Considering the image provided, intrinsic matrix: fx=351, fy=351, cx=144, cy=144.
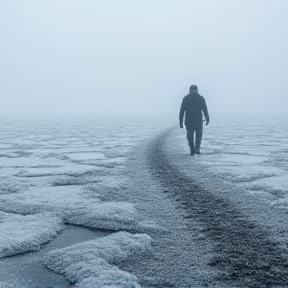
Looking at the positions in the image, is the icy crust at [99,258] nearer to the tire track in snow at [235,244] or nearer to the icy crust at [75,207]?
the icy crust at [75,207]

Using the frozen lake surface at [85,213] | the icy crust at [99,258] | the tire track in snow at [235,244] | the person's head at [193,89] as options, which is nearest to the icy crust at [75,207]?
the frozen lake surface at [85,213]

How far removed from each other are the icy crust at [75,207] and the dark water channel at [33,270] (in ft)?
0.98

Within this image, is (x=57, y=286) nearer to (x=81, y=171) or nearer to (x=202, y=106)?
(x=81, y=171)

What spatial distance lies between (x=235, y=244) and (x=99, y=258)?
798 mm

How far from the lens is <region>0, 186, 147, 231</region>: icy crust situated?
251cm

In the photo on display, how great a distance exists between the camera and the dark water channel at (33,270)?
5.39 feet

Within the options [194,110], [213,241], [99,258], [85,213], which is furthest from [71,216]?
[194,110]

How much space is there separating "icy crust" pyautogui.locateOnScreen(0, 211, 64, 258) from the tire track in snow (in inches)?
39.4

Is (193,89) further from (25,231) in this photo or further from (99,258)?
(99,258)

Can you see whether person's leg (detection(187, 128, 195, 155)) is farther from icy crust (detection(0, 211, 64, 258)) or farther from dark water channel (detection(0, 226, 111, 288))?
dark water channel (detection(0, 226, 111, 288))

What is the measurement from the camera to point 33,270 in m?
1.78

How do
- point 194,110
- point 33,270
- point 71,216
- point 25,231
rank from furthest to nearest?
point 194,110 → point 71,216 → point 25,231 → point 33,270

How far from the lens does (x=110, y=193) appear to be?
136 inches

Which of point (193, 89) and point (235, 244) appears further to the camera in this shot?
point (193, 89)
